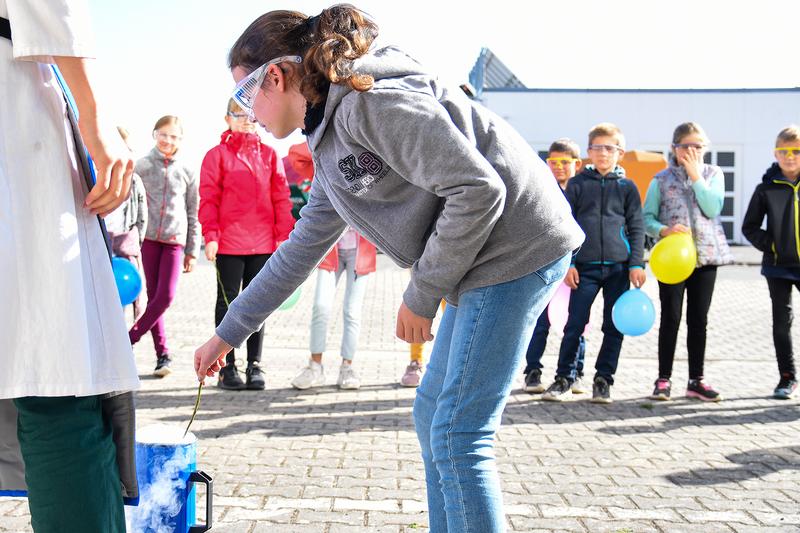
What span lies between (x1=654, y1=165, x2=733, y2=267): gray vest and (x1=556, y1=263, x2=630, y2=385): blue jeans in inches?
21.0

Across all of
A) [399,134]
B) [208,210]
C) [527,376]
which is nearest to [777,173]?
[527,376]

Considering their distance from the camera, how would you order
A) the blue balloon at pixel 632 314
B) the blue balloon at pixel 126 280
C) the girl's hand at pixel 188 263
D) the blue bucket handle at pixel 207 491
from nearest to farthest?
the blue bucket handle at pixel 207 491, the blue balloon at pixel 126 280, the blue balloon at pixel 632 314, the girl's hand at pixel 188 263

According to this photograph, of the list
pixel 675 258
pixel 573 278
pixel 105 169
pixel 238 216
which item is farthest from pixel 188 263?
pixel 105 169

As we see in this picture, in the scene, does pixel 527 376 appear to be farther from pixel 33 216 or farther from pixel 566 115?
pixel 566 115

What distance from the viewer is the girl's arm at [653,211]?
680 centimetres

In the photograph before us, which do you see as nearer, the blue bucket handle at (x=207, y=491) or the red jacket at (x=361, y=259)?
the blue bucket handle at (x=207, y=491)

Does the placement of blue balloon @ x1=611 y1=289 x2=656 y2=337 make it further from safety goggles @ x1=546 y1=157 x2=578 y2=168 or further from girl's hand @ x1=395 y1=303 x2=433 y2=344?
girl's hand @ x1=395 y1=303 x2=433 y2=344

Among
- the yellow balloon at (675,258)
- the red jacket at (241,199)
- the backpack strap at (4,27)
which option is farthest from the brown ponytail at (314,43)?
the yellow balloon at (675,258)

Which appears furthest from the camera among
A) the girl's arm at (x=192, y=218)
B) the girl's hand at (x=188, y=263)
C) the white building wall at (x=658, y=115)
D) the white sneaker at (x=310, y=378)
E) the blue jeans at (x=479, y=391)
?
the white building wall at (x=658, y=115)

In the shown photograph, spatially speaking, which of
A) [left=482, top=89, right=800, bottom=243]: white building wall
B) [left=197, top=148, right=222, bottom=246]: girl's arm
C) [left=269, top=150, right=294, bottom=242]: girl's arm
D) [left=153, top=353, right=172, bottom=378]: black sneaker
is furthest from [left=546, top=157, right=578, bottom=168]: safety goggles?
[left=482, top=89, right=800, bottom=243]: white building wall

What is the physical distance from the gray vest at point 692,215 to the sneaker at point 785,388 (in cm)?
101

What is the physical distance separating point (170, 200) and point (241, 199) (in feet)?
2.94

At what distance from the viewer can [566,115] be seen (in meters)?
33.1

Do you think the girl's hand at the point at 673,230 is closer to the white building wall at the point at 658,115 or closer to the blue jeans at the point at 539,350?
the blue jeans at the point at 539,350
